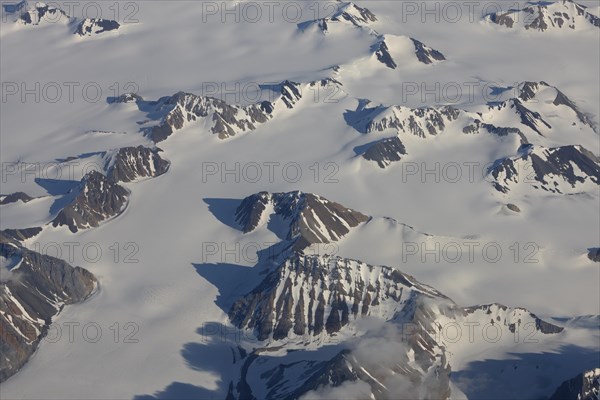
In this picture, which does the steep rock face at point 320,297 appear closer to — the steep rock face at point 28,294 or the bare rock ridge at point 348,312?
the bare rock ridge at point 348,312

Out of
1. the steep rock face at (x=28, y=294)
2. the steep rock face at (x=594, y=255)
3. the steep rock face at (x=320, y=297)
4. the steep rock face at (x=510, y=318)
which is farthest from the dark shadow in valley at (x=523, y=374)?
the steep rock face at (x=28, y=294)

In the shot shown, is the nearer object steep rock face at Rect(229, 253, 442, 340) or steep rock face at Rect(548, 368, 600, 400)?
steep rock face at Rect(548, 368, 600, 400)

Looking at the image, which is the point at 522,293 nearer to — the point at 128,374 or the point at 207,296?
the point at 207,296

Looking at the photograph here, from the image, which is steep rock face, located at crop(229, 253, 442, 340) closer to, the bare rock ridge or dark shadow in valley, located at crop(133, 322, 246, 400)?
the bare rock ridge

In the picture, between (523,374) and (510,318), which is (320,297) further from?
(523,374)

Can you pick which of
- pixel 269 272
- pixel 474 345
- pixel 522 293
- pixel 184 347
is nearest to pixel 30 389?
pixel 184 347

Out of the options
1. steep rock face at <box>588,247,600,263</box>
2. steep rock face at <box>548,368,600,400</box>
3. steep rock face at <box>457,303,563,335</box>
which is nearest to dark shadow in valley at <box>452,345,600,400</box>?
steep rock face at <box>548,368,600,400</box>
